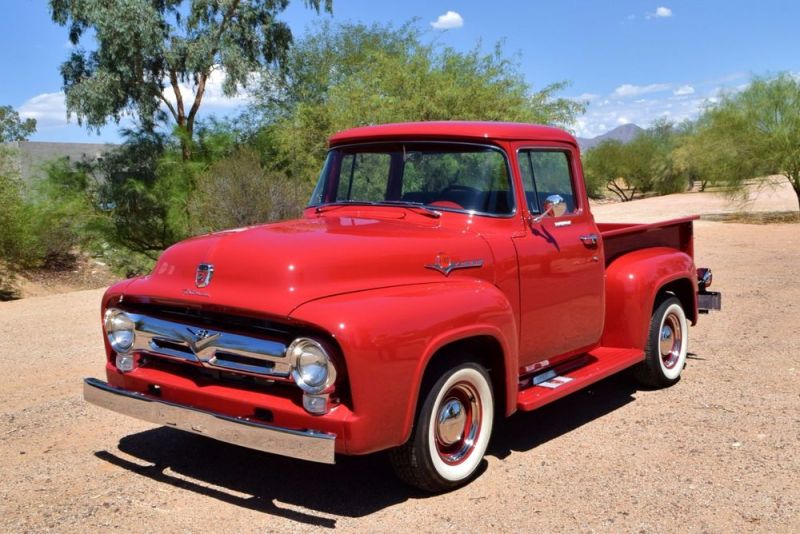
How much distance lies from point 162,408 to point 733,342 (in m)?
6.05

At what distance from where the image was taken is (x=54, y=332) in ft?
32.5

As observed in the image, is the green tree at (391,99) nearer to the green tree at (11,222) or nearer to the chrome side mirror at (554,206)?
the green tree at (11,222)

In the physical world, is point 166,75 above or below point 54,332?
above

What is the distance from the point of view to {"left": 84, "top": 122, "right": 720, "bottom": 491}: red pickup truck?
3793mm

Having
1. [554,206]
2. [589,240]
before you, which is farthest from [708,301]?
[554,206]

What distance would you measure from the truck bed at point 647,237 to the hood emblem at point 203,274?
301 cm

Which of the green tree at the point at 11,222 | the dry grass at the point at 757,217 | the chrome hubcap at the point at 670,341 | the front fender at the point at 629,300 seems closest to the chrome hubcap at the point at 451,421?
the front fender at the point at 629,300

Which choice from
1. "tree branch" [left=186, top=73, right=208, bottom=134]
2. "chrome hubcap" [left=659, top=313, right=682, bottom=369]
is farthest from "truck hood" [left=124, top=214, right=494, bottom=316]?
"tree branch" [left=186, top=73, right=208, bottom=134]

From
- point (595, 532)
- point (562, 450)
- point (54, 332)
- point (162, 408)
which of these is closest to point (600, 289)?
point (562, 450)

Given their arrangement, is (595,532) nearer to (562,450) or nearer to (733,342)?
(562,450)

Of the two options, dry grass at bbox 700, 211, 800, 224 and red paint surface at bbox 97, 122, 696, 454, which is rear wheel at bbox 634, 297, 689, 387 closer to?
red paint surface at bbox 97, 122, 696, 454

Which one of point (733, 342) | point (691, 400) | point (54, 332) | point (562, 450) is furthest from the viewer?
point (54, 332)

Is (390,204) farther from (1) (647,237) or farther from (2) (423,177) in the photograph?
(1) (647,237)

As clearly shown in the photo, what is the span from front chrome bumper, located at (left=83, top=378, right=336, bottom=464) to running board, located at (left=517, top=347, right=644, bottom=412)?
1542mm
